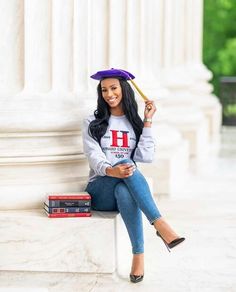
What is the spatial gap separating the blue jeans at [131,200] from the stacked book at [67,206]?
47 cm

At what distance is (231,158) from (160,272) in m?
25.1

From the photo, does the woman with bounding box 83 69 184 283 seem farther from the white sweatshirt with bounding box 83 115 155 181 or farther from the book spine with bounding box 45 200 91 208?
the book spine with bounding box 45 200 91 208

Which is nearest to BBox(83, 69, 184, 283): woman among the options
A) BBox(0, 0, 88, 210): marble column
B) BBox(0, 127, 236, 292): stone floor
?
BBox(0, 127, 236, 292): stone floor

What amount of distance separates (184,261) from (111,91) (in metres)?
4.14

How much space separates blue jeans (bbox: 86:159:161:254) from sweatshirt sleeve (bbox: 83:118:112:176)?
1.02ft

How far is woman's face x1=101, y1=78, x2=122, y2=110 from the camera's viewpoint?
19.3 m

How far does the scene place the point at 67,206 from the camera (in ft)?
61.9

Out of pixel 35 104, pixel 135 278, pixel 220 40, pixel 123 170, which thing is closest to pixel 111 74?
pixel 35 104

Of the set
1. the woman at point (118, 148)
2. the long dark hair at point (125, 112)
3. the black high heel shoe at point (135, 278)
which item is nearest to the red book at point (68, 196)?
the woman at point (118, 148)

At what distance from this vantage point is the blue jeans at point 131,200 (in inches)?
722

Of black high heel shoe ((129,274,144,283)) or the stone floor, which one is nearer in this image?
the stone floor

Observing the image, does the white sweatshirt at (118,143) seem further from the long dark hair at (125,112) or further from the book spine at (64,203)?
the book spine at (64,203)

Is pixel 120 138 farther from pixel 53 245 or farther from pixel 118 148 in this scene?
pixel 53 245

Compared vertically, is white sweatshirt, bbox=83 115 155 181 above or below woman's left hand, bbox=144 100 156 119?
below
